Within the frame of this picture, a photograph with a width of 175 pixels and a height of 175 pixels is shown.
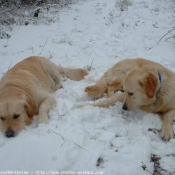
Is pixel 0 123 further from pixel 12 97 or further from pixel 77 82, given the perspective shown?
pixel 77 82

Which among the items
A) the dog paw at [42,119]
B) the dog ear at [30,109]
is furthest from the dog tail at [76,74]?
the dog paw at [42,119]

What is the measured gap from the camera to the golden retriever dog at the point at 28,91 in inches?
140

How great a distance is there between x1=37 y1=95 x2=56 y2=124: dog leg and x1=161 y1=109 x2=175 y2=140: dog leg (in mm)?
1808

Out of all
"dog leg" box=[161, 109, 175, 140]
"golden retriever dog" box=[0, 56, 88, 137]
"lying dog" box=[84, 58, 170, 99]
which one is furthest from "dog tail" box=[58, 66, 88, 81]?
"dog leg" box=[161, 109, 175, 140]

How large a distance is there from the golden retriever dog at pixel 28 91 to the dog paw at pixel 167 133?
5.89 ft

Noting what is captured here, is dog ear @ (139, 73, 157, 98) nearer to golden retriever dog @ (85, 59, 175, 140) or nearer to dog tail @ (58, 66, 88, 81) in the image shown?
golden retriever dog @ (85, 59, 175, 140)

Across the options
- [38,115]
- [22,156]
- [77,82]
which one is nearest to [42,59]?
[77,82]

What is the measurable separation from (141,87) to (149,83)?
0.57 feet

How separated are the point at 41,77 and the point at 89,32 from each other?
12.9ft

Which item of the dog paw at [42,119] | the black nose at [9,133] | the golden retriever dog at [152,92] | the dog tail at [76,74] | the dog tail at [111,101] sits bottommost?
the dog tail at [76,74]

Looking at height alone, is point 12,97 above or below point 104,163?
above

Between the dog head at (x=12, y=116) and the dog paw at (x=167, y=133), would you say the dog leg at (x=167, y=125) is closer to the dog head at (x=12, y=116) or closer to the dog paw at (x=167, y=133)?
the dog paw at (x=167, y=133)

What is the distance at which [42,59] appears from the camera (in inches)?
220

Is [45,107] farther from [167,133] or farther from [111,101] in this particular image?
[167,133]
